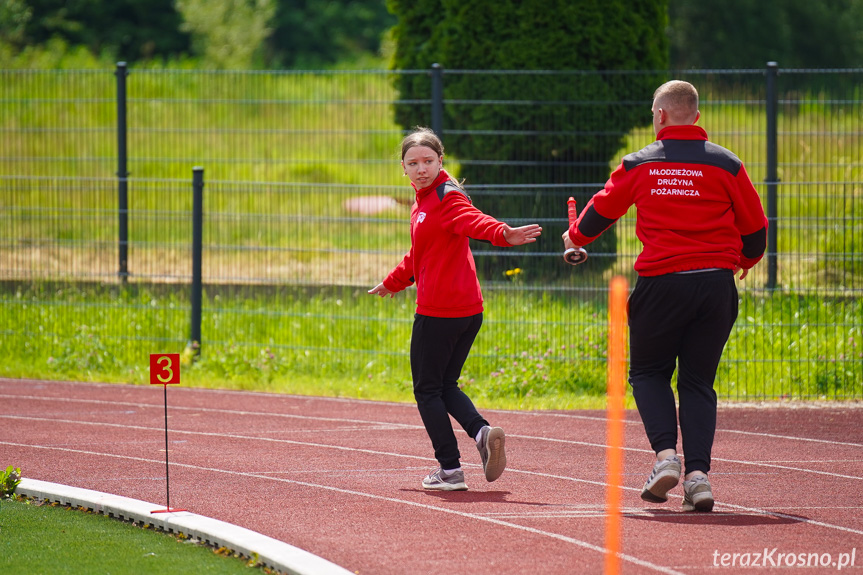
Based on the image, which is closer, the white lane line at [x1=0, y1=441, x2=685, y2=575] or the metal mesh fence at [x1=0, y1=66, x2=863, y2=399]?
the white lane line at [x1=0, y1=441, x2=685, y2=575]

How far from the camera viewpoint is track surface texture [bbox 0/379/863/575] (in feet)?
16.8

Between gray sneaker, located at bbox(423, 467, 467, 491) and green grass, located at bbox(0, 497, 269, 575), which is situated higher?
gray sneaker, located at bbox(423, 467, 467, 491)

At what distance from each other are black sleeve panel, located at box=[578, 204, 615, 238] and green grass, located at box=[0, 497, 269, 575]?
2.24m

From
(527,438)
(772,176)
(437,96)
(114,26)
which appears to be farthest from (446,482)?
(114,26)

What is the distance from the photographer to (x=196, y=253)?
1093cm

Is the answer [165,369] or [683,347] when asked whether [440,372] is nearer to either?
[683,347]

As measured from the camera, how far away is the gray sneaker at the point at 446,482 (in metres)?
6.35

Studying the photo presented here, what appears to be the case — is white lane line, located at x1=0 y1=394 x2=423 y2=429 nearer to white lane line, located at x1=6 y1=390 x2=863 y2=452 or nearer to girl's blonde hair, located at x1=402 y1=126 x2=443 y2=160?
white lane line, located at x1=6 y1=390 x2=863 y2=452

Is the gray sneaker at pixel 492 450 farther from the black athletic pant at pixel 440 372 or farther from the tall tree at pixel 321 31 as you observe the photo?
the tall tree at pixel 321 31

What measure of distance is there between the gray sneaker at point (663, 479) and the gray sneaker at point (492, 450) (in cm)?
82

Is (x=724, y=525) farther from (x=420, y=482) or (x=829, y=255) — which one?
(x=829, y=255)

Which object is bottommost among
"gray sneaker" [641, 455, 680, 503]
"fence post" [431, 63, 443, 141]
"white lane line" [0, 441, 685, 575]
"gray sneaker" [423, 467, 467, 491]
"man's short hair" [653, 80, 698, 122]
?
"white lane line" [0, 441, 685, 575]

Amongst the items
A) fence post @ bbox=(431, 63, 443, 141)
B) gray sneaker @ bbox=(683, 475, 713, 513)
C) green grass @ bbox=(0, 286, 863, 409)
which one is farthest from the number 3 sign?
fence post @ bbox=(431, 63, 443, 141)

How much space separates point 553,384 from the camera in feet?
32.7
